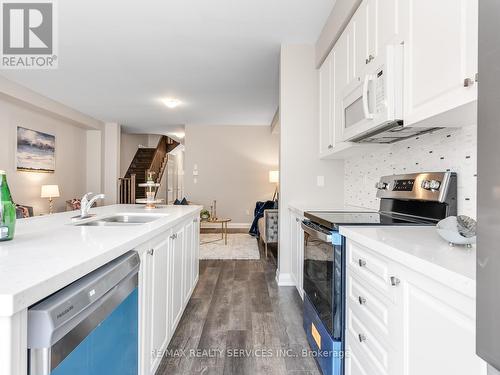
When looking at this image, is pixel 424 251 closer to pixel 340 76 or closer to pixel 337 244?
pixel 337 244

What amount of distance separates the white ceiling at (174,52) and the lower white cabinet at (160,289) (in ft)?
6.55

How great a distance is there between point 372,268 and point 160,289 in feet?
3.57

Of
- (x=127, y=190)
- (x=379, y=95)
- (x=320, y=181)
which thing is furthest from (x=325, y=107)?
(x=127, y=190)

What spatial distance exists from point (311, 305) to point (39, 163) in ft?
19.1

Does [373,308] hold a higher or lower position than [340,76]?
lower

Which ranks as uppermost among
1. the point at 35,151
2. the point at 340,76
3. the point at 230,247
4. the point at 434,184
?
the point at 340,76

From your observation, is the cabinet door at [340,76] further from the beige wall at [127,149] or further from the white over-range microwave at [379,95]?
the beige wall at [127,149]

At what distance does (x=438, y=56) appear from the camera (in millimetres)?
1138

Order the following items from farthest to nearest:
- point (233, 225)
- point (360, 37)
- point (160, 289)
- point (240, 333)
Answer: point (233, 225), point (240, 333), point (360, 37), point (160, 289)

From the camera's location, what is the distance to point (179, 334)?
201 cm

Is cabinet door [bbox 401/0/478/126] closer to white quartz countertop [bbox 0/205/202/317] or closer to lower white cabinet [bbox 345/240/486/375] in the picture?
lower white cabinet [bbox 345/240/486/375]

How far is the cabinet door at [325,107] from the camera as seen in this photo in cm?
260

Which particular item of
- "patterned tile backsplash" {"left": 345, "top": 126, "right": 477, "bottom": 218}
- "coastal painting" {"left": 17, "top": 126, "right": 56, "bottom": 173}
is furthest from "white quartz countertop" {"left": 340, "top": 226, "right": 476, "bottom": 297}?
"coastal painting" {"left": 17, "top": 126, "right": 56, "bottom": 173}

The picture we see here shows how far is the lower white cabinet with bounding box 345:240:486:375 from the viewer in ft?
2.23
